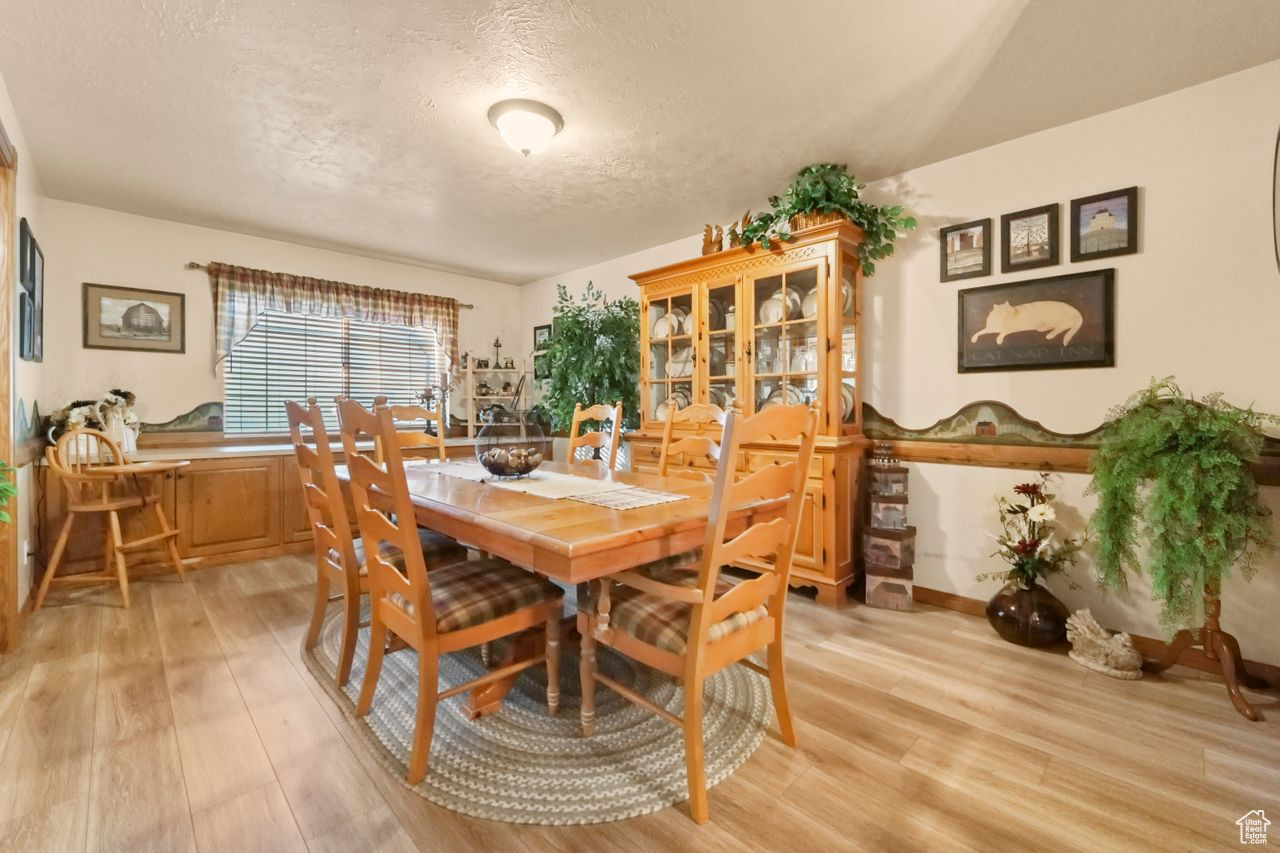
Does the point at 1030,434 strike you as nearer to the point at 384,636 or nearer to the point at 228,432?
the point at 384,636

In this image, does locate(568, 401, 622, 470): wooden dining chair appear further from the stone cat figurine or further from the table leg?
the stone cat figurine

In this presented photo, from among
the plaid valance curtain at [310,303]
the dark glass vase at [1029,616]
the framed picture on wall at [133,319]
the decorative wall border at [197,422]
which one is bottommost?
the dark glass vase at [1029,616]

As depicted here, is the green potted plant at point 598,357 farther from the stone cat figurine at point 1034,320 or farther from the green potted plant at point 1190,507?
the green potted plant at point 1190,507

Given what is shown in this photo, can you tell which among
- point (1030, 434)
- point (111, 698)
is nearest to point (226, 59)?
point (111, 698)

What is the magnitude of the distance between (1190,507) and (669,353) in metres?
2.55

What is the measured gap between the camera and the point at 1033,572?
94.4 inches

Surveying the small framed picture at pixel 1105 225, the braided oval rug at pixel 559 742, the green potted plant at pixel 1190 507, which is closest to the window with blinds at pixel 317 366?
the braided oval rug at pixel 559 742

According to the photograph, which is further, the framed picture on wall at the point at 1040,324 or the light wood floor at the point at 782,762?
the framed picture on wall at the point at 1040,324

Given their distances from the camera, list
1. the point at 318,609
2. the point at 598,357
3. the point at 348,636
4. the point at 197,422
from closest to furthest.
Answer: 1. the point at 348,636
2. the point at 318,609
3. the point at 197,422
4. the point at 598,357

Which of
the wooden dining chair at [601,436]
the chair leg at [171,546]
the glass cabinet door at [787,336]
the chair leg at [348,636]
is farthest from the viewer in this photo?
the chair leg at [171,546]

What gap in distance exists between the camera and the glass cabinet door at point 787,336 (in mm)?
2900

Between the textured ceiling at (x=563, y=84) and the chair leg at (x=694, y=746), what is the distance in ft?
6.67

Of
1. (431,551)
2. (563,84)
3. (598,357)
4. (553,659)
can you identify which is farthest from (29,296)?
(553,659)

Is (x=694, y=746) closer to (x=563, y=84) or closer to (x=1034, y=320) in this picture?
(x=563, y=84)
